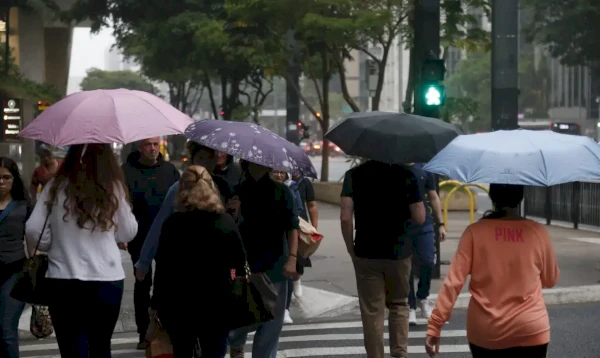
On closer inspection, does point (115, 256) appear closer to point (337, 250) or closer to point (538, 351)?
point (538, 351)

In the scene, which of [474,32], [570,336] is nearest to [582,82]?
[474,32]

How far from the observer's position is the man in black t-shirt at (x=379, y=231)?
7660 millimetres

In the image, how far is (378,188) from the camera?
7680 mm

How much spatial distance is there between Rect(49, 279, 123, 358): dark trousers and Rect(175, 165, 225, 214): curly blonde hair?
57cm

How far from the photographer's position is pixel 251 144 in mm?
7242

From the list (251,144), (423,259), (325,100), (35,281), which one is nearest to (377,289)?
(251,144)

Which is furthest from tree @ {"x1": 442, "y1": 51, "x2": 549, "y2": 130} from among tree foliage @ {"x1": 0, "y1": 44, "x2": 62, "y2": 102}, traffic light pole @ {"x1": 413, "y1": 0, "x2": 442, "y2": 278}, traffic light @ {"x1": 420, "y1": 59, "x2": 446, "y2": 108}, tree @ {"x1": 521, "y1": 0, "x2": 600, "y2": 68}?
traffic light @ {"x1": 420, "y1": 59, "x2": 446, "y2": 108}

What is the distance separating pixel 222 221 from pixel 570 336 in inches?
203

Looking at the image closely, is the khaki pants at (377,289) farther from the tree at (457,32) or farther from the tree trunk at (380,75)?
the tree trunk at (380,75)

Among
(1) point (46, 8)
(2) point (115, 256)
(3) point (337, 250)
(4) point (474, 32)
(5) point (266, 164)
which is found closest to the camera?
(2) point (115, 256)

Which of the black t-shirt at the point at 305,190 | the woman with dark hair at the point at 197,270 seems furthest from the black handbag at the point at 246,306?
the black t-shirt at the point at 305,190

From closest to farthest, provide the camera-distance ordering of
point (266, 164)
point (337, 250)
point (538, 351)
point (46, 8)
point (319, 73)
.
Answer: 1. point (538, 351)
2. point (266, 164)
3. point (337, 250)
4. point (319, 73)
5. point (46, 8)

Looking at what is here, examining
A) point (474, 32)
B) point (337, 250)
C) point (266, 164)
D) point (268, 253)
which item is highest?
point (474, 32)

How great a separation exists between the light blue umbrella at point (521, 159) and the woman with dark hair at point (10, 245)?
313 cm
